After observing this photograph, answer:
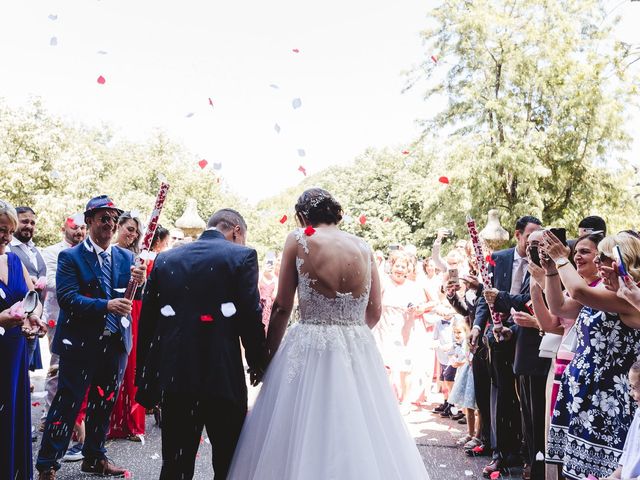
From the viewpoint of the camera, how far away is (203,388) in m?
3.72

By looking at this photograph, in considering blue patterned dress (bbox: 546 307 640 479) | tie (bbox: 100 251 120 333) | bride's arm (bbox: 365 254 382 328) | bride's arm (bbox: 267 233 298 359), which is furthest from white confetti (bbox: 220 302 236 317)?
blue patterned dress (bbox: 546 307 640 479)

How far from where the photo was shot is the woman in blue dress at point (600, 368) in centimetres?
371

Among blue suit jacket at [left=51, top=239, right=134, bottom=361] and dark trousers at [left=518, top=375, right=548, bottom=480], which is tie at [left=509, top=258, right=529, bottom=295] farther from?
blue suit jacket at [left=51, top=239, right=134, bottom=361]

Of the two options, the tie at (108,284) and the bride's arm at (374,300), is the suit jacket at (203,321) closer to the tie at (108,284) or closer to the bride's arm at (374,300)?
the bride's arm at (374,300)

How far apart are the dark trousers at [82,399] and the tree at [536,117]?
61.0 ft

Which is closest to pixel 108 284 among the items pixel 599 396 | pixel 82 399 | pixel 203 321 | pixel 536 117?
pixel 82 399

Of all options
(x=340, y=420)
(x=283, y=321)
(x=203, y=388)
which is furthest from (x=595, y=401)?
(x=203, y=388)

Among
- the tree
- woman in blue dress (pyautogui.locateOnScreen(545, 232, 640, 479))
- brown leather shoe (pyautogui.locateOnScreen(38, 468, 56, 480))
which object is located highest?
the tree

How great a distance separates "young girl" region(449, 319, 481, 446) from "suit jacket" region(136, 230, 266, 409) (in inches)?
142

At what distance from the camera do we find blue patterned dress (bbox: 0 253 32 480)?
4117 millimetres

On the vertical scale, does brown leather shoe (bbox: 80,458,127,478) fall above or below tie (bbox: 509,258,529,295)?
below

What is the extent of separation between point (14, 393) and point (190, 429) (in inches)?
50.6

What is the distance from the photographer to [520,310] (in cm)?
545

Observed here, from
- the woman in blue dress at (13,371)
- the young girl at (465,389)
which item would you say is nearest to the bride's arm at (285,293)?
the woman in blue dress at (13,371)
